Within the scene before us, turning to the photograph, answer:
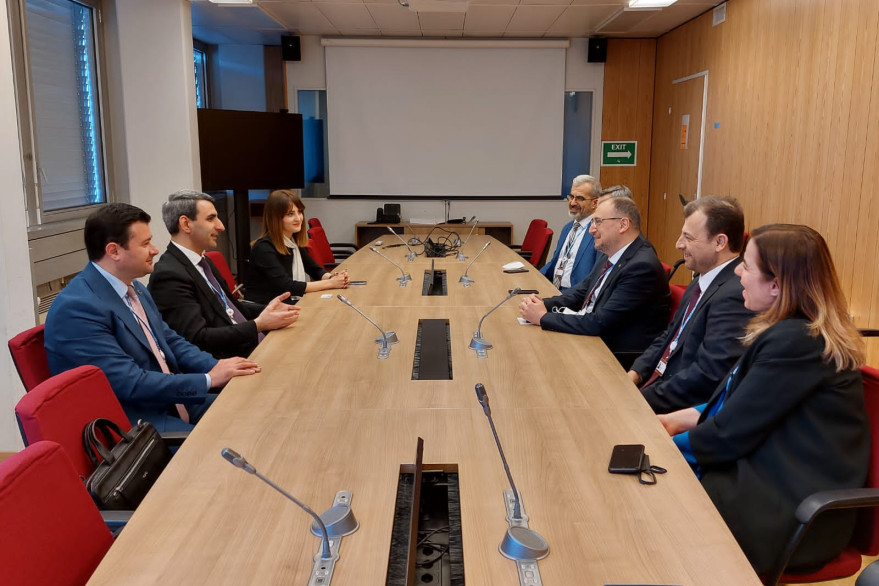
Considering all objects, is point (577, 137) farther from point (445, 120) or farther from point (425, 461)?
point (425, 461)

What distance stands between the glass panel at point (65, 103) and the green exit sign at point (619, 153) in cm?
540

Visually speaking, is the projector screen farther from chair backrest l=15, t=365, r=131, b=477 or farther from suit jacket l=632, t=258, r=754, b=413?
chair backrest l=15, t=365, r=131, b=477

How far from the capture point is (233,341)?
10.4 ft

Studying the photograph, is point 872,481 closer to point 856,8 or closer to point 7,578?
point 7,578

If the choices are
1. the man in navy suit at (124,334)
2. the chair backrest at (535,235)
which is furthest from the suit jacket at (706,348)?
the chair backrest at (535,235)

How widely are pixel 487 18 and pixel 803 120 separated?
11.0 ft

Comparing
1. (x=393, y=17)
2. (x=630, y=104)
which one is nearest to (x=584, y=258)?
(x=393, y=17)

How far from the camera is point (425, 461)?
5.91 feet

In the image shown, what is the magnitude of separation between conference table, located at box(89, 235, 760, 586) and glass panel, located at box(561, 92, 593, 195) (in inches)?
227

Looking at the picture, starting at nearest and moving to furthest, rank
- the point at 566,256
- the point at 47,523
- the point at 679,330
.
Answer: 1. the point at 47,523
2. the point at 679,330
3. the point at 566,256

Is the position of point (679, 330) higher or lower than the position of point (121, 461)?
higher

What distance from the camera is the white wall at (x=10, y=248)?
3.31 meters

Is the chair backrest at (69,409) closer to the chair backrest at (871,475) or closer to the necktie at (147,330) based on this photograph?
the necktie at (147,330)

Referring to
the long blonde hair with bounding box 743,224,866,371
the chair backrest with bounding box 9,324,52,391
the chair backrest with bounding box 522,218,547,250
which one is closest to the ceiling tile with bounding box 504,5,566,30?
the chair backrest with bounding box 522,218,547,250
